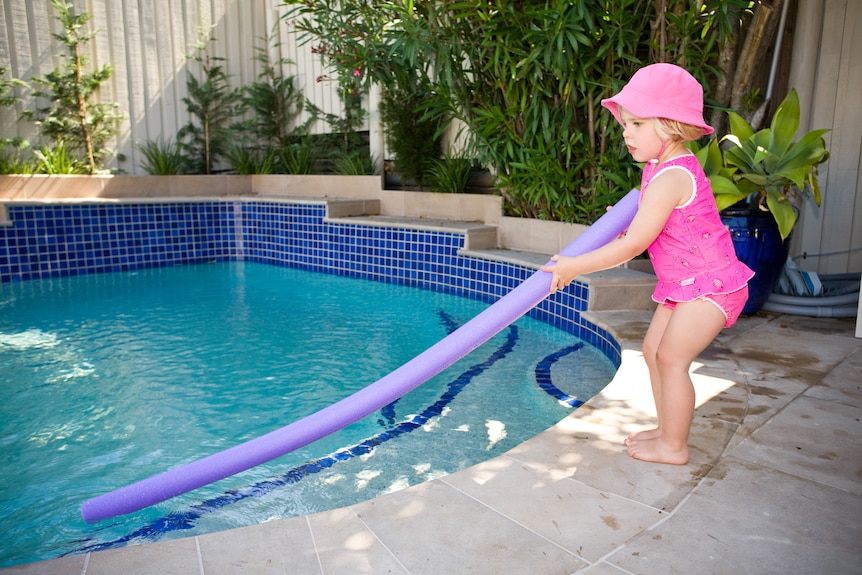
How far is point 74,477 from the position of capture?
8.92ft

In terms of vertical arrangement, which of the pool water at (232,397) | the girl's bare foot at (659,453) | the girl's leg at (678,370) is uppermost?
the girl's leg at (678,370)

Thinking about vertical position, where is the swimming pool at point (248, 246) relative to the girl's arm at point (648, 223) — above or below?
below

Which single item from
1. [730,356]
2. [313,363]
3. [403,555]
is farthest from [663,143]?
[313,363]

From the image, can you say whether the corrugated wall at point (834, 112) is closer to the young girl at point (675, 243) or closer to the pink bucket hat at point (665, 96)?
the young girl at point (675, 243)

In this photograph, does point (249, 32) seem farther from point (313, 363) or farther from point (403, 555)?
point (403, 555)

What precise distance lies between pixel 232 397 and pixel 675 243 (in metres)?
2.43

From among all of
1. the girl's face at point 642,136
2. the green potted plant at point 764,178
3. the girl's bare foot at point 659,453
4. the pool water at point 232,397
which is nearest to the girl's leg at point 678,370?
the girl's bare foot at point 659,453

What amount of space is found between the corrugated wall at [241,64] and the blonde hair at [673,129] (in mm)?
3458

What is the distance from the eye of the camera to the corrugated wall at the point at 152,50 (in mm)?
8273

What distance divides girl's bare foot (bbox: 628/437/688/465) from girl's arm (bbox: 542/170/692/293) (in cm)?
62

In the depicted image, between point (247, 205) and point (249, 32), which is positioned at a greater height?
point (249, 32)

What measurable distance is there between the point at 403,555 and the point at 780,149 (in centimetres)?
327

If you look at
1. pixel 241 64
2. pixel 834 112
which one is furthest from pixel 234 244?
pixel 834 112

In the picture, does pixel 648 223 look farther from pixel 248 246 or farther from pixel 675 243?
pixel 248 246
